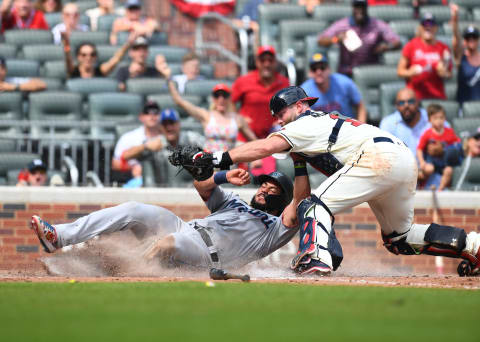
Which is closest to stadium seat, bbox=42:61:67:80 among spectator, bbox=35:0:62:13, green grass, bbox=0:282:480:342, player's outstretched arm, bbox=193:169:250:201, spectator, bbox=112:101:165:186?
spectator, bbox=112:101:165:186

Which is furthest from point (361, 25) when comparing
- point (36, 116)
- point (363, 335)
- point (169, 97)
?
point (363, 335)

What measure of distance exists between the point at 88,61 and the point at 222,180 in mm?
5517

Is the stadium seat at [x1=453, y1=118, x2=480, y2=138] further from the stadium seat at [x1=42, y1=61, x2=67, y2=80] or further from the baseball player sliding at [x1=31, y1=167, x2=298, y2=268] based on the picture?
the stadium seat at [x1=42, y1=61, x2=67, y2=80]

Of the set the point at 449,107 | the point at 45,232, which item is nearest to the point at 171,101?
the point at 449,107

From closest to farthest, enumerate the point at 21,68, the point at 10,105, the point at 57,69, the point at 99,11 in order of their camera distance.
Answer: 1. the point at 10,105
2. the point at 21,68
3. the point at 57,69
4. the point at 99,11

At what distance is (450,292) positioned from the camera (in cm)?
621

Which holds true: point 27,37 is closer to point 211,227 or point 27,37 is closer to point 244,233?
point 211,227

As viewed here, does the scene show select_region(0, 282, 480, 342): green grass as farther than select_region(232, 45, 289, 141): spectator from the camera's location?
No

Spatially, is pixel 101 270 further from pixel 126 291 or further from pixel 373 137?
pixel 373 137

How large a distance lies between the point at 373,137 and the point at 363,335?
3.43 meters

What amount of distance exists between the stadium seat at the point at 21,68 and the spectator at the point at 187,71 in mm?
2073

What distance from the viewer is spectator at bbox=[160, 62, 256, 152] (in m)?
10.8

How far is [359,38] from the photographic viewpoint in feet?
41.7

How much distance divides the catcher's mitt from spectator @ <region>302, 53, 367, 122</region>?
3.99 meters
